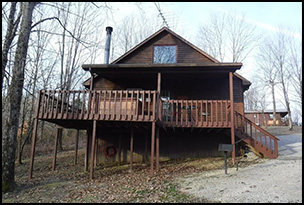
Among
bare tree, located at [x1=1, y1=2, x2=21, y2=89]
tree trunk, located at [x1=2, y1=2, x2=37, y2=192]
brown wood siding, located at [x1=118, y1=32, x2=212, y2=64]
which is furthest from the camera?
brown wood siding, located at [x1=118, y1=32, x2=212, y2=64]

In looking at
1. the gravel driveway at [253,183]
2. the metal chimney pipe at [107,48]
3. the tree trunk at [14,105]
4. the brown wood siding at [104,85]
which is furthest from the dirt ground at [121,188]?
the metal chimney pipe at [107,48]

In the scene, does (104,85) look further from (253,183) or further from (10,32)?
(253,183)

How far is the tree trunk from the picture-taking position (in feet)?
24.7

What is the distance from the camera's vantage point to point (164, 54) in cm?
1498

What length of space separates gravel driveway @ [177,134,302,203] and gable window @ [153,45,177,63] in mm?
7742

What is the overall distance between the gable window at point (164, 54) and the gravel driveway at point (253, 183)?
7742 mm

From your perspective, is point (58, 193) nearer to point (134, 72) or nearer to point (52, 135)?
point (134, 72)

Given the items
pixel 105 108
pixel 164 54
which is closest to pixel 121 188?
pixel 105 108

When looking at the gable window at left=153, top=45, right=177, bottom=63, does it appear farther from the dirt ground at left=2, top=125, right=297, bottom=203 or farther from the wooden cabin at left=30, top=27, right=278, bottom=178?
the dirt ground at left=2, top=125, right=297, bottom=203

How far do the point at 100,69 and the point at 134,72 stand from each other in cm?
185

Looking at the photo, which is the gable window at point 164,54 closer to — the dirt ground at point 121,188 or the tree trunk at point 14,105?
the dirt ground at point 121,188

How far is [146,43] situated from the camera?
49.6 ft

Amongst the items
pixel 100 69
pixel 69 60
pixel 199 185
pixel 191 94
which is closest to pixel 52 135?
pixel 69 60

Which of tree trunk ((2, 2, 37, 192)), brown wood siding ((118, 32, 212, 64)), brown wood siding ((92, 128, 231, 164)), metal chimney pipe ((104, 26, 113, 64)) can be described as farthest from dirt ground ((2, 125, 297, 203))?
metal chimney pipe ((104, 26, 113, 64))
